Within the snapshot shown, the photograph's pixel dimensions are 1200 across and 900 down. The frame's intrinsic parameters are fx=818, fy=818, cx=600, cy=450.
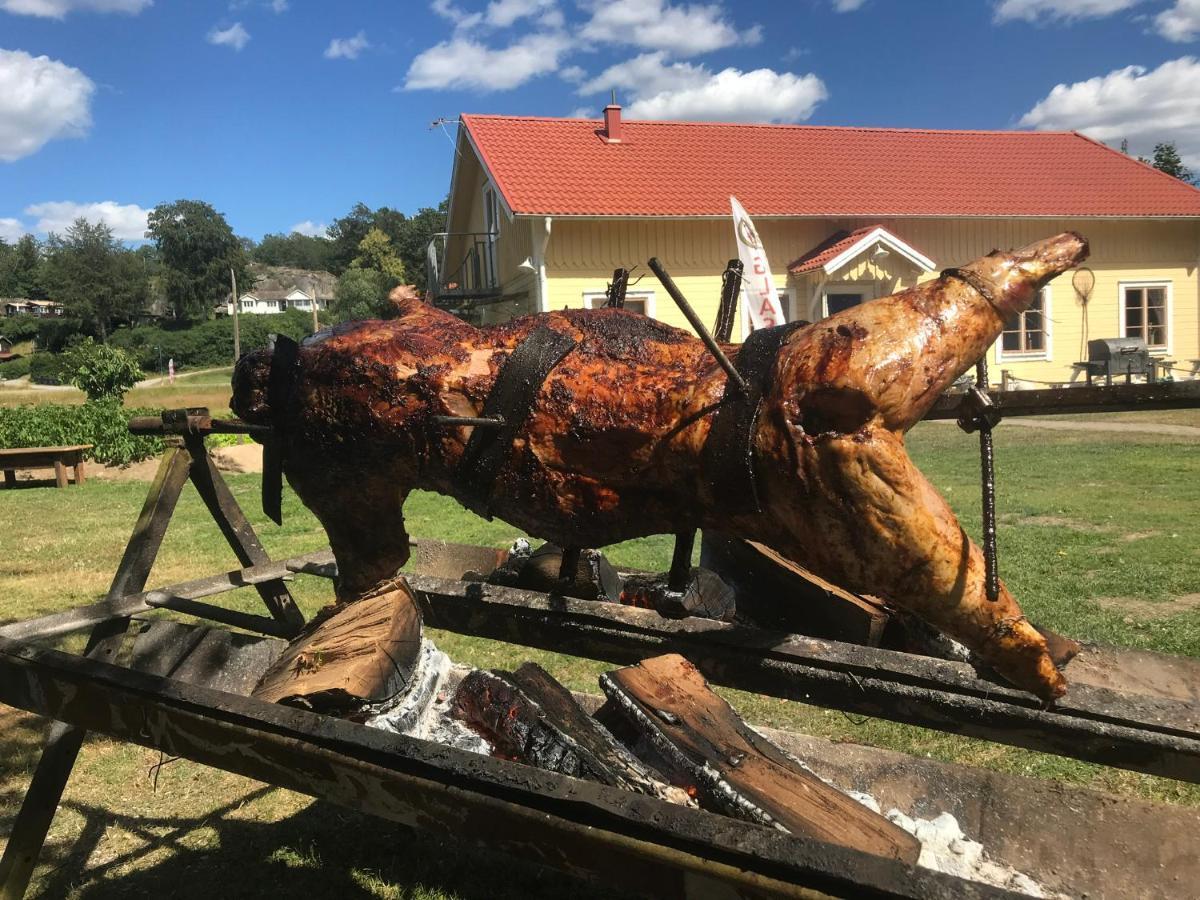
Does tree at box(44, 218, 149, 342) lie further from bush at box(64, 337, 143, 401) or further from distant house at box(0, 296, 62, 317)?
bush at box(64, 337, 143, 401)

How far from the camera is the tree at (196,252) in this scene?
76812 millimetres

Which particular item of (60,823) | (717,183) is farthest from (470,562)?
(717,183)

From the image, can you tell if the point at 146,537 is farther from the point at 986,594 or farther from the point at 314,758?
the point at 986,594

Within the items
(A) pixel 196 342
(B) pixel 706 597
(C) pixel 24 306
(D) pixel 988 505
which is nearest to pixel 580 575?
(B) pixel 706 597

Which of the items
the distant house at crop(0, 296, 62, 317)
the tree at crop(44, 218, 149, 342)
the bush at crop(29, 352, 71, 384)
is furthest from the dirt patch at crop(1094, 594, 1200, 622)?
the distant house at crop(0, 296, 62, 317)

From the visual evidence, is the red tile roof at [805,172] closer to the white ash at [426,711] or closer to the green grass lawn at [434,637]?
the green grass lawn at [434,637]

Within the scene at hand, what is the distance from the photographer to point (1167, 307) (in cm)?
1841

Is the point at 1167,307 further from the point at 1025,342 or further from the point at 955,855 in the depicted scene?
the point at 955,855

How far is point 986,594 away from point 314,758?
5.06 feet

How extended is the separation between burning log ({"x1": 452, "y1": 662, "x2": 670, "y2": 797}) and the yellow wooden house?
13.4 m

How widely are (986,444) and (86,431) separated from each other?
1652cm

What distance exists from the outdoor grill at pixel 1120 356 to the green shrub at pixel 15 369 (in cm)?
5601

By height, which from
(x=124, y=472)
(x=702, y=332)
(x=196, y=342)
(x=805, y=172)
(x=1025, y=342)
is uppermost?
(x=196, y=342)

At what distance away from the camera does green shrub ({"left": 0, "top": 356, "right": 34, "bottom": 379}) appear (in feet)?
164
